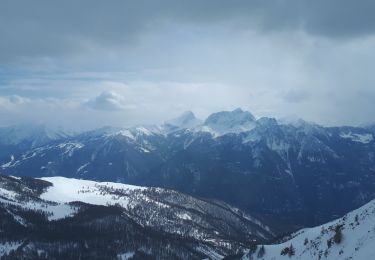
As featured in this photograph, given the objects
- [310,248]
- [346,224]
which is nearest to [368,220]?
[346,224]

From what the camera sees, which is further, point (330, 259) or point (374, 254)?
point (330, 259)

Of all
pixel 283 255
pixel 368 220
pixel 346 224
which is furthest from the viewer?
pixel 283 255

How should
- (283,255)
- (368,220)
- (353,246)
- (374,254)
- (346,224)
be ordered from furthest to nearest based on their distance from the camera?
(283,255) → (346,224) → (368,220) → (353,246) → (374,254)

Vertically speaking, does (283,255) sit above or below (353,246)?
below

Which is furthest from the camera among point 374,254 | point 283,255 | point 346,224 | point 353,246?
point 283,255

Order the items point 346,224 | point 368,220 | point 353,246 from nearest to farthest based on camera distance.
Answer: point 353,246 < point 368,220 < point 346,224

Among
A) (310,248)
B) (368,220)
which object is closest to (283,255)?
(310,248)

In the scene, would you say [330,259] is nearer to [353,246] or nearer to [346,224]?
[353,246]

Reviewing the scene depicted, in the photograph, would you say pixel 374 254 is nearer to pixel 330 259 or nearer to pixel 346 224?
pixel 330 259

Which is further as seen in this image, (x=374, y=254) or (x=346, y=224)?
(x=346, y=224)
